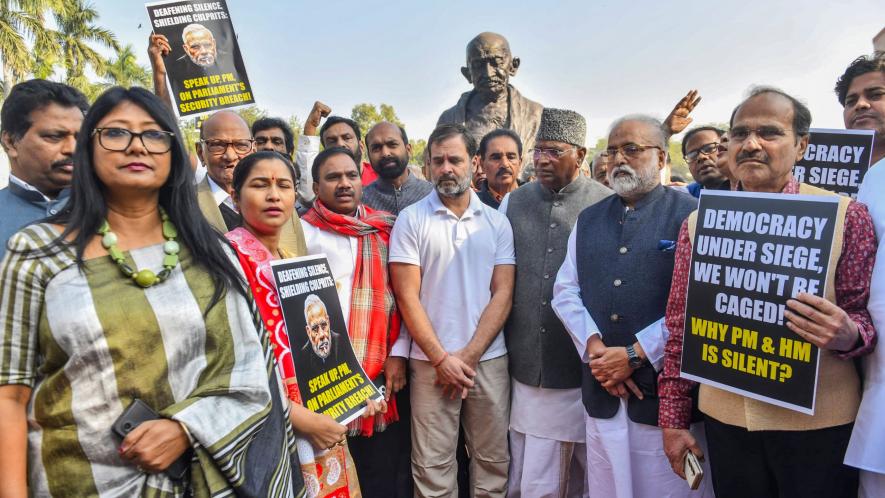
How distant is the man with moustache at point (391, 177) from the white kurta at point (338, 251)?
1.18 metres

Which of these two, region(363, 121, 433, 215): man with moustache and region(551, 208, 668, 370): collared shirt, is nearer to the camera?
region(551, 208, 668, 370): collared shirt

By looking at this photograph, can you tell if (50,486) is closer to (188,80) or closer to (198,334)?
(198,334)

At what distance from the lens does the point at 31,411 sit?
1678mm

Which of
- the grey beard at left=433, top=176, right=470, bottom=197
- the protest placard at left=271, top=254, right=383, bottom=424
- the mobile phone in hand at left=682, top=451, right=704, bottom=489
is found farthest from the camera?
the grey beard at left=433, top=176, right=470, bottom=197

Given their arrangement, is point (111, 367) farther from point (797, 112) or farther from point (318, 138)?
point (318, 138)

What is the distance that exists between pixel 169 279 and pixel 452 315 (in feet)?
→ 5.82

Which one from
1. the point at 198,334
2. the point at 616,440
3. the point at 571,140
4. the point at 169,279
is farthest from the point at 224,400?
the point at 571,140

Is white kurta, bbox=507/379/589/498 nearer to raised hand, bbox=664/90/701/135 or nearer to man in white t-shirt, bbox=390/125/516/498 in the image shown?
man in white t-shirt, bbox=390/125/516/498

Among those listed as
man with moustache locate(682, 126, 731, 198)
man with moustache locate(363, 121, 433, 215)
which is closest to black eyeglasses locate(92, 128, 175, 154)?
man with moustache locate(363, 121, 433, 215)

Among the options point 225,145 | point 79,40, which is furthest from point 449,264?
point 79,40

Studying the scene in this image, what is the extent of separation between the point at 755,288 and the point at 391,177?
2967mm

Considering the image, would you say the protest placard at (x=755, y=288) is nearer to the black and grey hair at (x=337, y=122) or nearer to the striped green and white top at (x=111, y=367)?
the striped green and white top at (x=111, y=367)

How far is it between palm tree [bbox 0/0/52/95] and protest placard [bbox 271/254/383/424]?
76.9ft

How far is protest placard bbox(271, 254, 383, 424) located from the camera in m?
2.42
